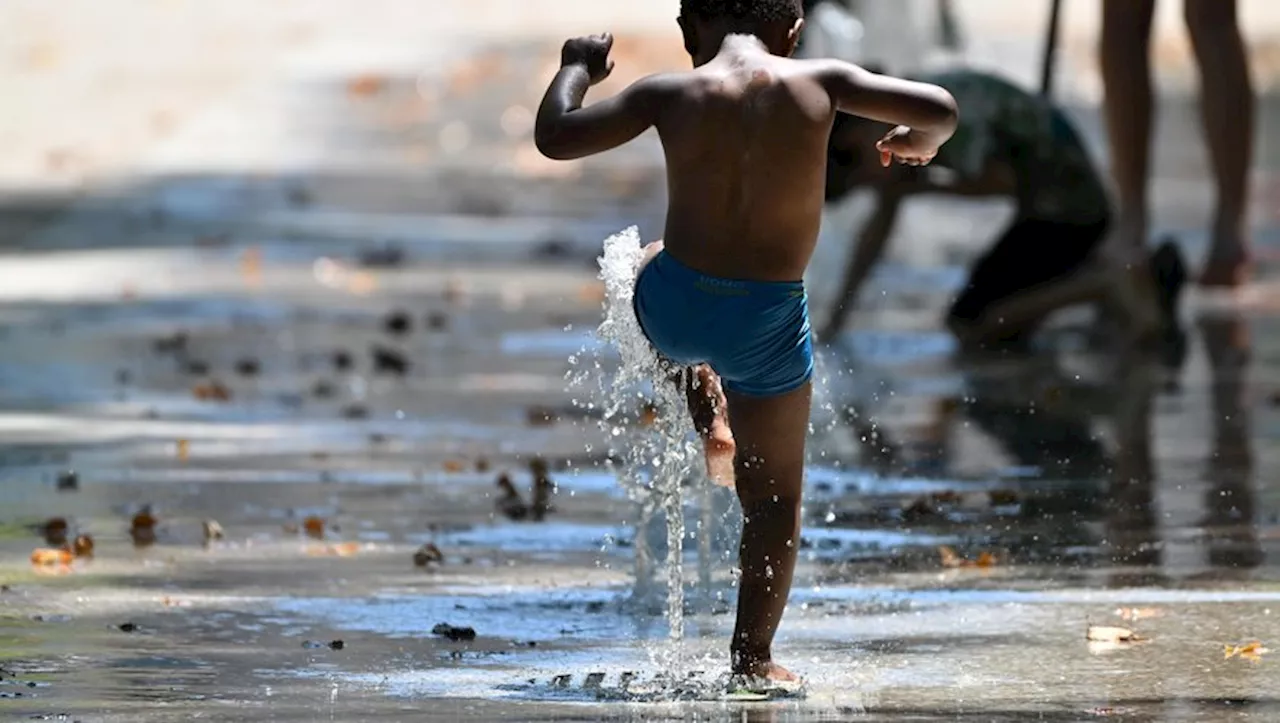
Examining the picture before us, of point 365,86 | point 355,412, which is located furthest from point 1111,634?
point 365,86

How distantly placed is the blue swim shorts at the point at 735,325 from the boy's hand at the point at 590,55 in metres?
0.43

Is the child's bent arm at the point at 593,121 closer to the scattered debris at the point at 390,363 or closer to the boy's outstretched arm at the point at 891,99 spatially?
the boy's outstretched arm at the point at 891,99

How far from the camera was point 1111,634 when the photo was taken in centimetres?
601

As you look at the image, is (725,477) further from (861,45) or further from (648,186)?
(648,186)

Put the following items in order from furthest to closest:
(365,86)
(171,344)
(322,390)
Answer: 1. (365,86)
2. (171,344)
3. (322,390)

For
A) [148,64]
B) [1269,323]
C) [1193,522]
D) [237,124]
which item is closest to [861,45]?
[1269,323]

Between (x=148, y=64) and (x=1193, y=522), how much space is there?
58.8ft

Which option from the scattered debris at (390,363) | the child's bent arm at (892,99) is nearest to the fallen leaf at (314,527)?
the child's bent arm at (892,99)

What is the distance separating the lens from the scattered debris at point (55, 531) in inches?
287

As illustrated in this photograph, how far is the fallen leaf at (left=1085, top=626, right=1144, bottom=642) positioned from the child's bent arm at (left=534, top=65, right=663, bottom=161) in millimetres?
1492

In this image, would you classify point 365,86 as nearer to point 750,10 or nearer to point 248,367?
point 248,367

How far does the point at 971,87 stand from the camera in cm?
1115

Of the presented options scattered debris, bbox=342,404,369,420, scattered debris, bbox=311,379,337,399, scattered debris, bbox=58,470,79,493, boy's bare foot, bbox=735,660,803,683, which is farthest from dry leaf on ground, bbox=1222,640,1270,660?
scattered debris, bbox=311,379,337,399

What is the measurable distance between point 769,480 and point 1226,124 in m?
6.30
